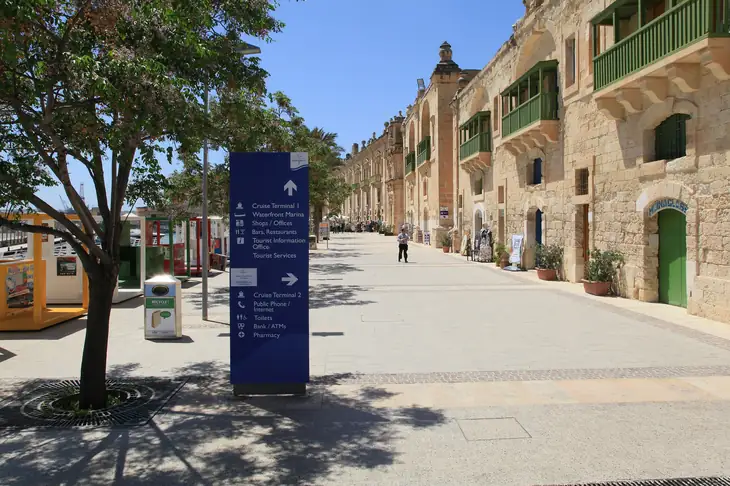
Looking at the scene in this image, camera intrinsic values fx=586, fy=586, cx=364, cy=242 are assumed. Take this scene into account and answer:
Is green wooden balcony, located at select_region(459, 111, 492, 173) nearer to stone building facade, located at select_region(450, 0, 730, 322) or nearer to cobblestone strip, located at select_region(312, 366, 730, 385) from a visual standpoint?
stone building facade, located at select_region(450, 0, 730, 322)

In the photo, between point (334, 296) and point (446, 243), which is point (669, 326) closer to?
point (334, 296)

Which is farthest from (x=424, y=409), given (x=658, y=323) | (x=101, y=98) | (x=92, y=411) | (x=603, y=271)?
(x=603, y=271)

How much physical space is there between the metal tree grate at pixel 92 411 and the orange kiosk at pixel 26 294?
12.4 ft

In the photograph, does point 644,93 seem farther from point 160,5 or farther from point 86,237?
point 86,237

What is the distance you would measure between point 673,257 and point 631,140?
109 inches

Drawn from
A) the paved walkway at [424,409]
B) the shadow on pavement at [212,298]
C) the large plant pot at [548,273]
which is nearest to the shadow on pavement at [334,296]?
the shadow on pavement at [212,298]

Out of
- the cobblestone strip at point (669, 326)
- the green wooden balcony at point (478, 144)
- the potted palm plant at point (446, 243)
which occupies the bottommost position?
the cobblestone strip at point (669, 326)

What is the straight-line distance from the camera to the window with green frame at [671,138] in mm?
11445

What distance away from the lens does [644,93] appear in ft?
38.4

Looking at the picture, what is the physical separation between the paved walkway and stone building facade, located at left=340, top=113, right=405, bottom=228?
45.0 meters

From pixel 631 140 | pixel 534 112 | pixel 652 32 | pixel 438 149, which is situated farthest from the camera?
pixel 438 149

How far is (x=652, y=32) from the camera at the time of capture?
1090cm

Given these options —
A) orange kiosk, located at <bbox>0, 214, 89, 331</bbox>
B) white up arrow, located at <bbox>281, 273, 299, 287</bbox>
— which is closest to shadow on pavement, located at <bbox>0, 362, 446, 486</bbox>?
white up arrow, located at <bbox>281, 273, 299, 287</bbox>

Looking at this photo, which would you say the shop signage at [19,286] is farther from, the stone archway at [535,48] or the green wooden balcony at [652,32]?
the stone archway at [535,48]
